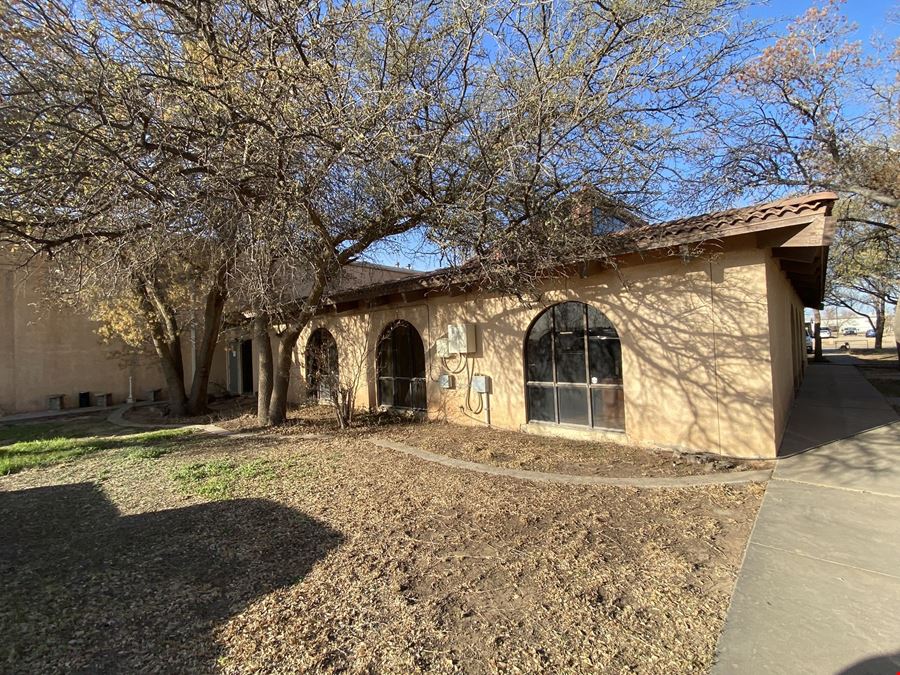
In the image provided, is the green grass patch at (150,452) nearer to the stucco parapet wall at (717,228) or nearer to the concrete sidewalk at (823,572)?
the stucco parapet wall at (717,228)

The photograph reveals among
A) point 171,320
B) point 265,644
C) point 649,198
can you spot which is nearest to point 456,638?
point 265,644

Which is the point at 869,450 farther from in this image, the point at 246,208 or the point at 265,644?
the point at 246,208

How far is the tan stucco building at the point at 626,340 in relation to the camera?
5.81m

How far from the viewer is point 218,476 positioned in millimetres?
6023

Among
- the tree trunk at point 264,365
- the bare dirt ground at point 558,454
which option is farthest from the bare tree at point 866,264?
the tree trunk at point 264,365

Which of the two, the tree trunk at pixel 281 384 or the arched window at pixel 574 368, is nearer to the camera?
the arched window at pixel 574 368

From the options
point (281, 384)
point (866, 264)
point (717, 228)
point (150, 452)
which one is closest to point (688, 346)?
point (717, 228)

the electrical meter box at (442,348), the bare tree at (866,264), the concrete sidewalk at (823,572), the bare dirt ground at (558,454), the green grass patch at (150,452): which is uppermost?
the bare tree at (866,264)

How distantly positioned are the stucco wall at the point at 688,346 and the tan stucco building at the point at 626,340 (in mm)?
16

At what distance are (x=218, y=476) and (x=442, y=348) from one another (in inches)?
192

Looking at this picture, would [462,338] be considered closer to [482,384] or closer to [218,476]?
[482,384]

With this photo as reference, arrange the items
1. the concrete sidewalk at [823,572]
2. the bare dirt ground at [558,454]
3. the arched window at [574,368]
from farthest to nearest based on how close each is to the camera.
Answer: the arched window at [574,368] < the bare dirt ground at [558,454] < the concrete sidewalk at [823,572]

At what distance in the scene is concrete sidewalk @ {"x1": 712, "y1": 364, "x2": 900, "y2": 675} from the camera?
235 centimetres

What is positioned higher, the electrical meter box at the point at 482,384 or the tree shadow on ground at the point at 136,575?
the electrical meter box at the point at 482,384
